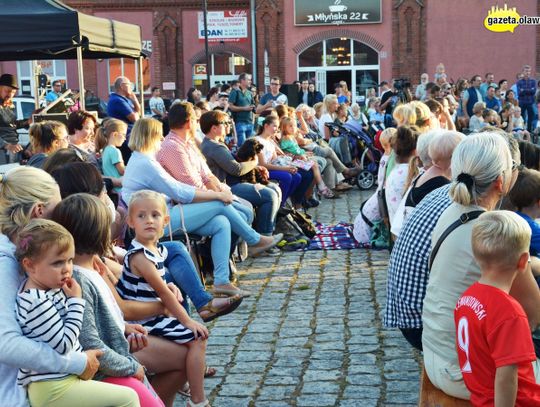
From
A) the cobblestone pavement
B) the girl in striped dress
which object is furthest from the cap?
the girl in striped dress

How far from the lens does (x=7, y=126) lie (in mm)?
11422

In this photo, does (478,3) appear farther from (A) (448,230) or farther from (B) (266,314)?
(A) (448,230)

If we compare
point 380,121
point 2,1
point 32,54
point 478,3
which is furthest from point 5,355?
point 478,3

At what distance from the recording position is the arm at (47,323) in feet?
10.0

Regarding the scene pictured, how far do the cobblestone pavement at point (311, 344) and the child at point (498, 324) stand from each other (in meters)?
1.66

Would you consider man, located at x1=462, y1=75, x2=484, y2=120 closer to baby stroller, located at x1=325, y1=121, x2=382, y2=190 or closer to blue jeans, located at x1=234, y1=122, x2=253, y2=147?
baby stroller, located at x1=325, y1=121, x2=382, y2=190

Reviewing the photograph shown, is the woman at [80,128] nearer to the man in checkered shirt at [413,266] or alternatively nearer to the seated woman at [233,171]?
the seated woman at [233,171]

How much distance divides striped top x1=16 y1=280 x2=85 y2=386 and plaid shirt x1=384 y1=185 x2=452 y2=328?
1.91 metres

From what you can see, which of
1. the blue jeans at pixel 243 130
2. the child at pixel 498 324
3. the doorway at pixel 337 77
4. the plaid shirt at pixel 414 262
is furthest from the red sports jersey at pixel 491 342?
the doorway at pixel 337 77

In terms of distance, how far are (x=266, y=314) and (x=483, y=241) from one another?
3.81 metres

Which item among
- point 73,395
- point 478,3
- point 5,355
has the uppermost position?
point 478,3

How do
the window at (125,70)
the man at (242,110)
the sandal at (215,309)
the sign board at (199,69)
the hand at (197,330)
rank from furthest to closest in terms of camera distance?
the window at (125,70) < the sign board at (199,69) < the man at (242,110) < the sandal at (215,309) < the hand at (197,330)

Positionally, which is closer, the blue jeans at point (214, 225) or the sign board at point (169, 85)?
the blue jeans at point (214, 225)

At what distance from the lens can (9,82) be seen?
11.7 m
